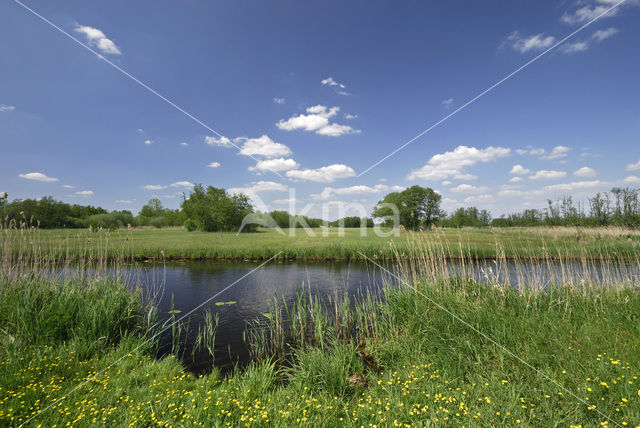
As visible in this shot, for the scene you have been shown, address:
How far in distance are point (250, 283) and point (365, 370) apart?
9460 millimetres

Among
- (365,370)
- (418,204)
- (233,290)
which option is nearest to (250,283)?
(233,290)

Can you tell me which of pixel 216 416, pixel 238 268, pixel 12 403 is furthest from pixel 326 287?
pixel 12 403

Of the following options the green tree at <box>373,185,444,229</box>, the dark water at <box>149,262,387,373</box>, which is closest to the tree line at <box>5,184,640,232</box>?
the green tree at <box>373,185,444,229</box>

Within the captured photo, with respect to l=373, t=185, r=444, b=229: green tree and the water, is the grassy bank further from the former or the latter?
l=373, t=185, r=444, b=229: green tree

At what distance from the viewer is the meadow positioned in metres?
3.40

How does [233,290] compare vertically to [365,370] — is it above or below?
above

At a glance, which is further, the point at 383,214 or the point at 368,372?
the point at 383,214

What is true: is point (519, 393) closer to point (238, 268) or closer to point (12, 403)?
point (12, 403)

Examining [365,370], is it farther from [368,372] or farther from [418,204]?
[418,204]

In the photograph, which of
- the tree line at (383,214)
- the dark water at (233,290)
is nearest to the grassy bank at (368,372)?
the dark water at (233,290)

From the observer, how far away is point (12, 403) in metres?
3.46

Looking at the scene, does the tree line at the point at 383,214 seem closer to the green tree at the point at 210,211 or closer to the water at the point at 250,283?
the green tree at the point at 210,211

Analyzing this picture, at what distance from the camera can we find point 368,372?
16.5 feet

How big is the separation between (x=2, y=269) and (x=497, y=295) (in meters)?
14.3
